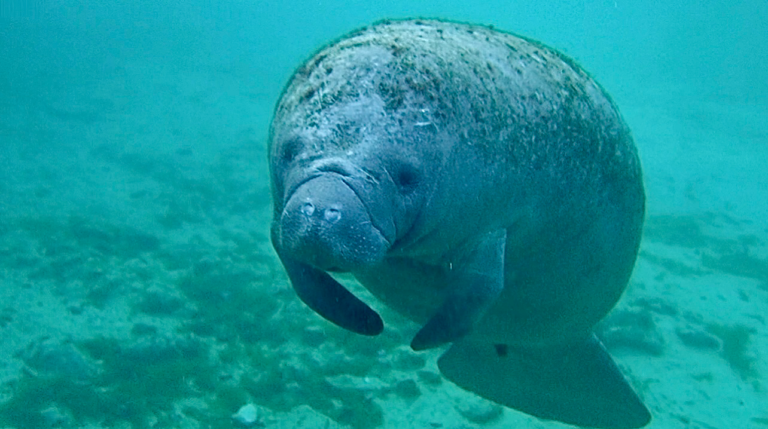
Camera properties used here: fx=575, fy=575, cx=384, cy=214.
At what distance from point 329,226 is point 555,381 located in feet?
10.6

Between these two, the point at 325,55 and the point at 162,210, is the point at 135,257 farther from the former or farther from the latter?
the point at 325,55

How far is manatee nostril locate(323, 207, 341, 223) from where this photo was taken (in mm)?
1722

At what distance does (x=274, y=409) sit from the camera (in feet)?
18.2

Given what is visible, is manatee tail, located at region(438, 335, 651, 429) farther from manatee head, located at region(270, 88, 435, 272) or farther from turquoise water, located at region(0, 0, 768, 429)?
manatee head, located at region(270, 88, 435, 272)

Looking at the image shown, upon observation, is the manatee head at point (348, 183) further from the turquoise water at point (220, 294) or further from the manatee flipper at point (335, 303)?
the turquoise water at point (220, 294)

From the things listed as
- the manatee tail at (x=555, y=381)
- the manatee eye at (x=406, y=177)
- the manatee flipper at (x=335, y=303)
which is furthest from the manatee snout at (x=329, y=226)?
the manatee tail at (x=555, y=381)

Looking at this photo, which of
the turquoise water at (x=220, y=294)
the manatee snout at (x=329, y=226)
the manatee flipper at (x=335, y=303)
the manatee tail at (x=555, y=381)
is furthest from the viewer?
the turquoise water at (x=220, y=294)

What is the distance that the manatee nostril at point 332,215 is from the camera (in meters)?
1.72

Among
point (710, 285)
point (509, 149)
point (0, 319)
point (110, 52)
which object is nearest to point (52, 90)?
point (110, 52)

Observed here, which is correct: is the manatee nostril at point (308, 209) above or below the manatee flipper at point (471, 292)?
above

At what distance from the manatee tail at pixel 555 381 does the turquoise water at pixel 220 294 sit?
1.48 metres

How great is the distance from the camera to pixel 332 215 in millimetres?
1725

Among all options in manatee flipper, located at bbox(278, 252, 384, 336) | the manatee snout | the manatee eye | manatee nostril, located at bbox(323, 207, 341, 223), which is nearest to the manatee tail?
manatee flipper, located at bbox(278, 252, 384, 336)

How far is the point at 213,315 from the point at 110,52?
101ft
